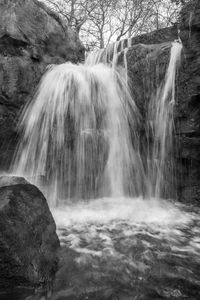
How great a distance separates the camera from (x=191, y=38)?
6523 millimetres

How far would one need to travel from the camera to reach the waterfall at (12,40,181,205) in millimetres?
6336

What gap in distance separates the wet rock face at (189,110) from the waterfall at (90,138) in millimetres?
276

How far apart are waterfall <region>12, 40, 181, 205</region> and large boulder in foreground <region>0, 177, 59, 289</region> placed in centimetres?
249

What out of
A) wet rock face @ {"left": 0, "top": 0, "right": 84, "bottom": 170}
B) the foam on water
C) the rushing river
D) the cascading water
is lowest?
the rushing river

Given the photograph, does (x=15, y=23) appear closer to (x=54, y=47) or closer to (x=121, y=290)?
(x=54, y=47)

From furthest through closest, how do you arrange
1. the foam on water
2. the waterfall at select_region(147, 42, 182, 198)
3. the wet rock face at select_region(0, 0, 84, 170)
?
the waterfall at select_region(147, 42, 182, 198)
the wet rock face at select_region(0, 0, 84, 170)
the foam on water

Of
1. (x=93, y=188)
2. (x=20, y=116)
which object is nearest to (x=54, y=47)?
(x=20, y=116)

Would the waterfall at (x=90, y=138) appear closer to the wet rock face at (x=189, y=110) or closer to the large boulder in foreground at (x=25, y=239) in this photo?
the wet rock face at (x=189, y=110)

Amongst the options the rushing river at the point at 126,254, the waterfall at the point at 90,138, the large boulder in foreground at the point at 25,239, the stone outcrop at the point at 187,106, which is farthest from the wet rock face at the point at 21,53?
the stone outcrop at the point at 187,106

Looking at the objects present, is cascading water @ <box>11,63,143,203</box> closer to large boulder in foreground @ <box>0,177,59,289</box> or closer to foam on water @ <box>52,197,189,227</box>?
foam on water @ <box>52,197,189,227</box>

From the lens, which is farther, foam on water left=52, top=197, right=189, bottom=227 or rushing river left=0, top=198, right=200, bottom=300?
foam on water left=52, top=197, right=189, bottom=227

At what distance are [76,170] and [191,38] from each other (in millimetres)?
4210

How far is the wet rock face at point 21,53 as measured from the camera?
21.3ft

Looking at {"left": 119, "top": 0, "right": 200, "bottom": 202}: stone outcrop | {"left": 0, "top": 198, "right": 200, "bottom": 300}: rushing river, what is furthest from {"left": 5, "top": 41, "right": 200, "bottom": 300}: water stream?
{"left": 119, "top": 0, "right": 200, "bottom": 202}: stone outcrop
